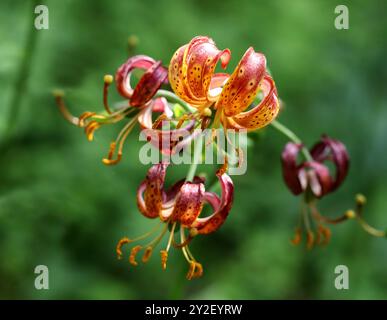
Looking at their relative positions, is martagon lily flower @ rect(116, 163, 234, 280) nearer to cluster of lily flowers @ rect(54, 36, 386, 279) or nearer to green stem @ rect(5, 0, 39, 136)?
cluster of lily flowers @ rect(54, 36, 386, 279)

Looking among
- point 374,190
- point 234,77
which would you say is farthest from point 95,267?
point 234,77

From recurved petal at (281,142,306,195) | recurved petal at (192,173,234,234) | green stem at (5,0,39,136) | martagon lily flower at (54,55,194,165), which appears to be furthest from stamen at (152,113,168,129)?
green stem at (5,0,39,136)

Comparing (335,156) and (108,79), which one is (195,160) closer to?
(108,79)

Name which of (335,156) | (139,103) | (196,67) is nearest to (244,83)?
(196,67)

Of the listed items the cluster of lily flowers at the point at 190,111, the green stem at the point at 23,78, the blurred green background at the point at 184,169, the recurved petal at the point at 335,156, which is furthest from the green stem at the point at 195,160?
the blurred green background at the point at 184,169

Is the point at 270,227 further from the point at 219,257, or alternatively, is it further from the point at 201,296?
the point at 201,296
